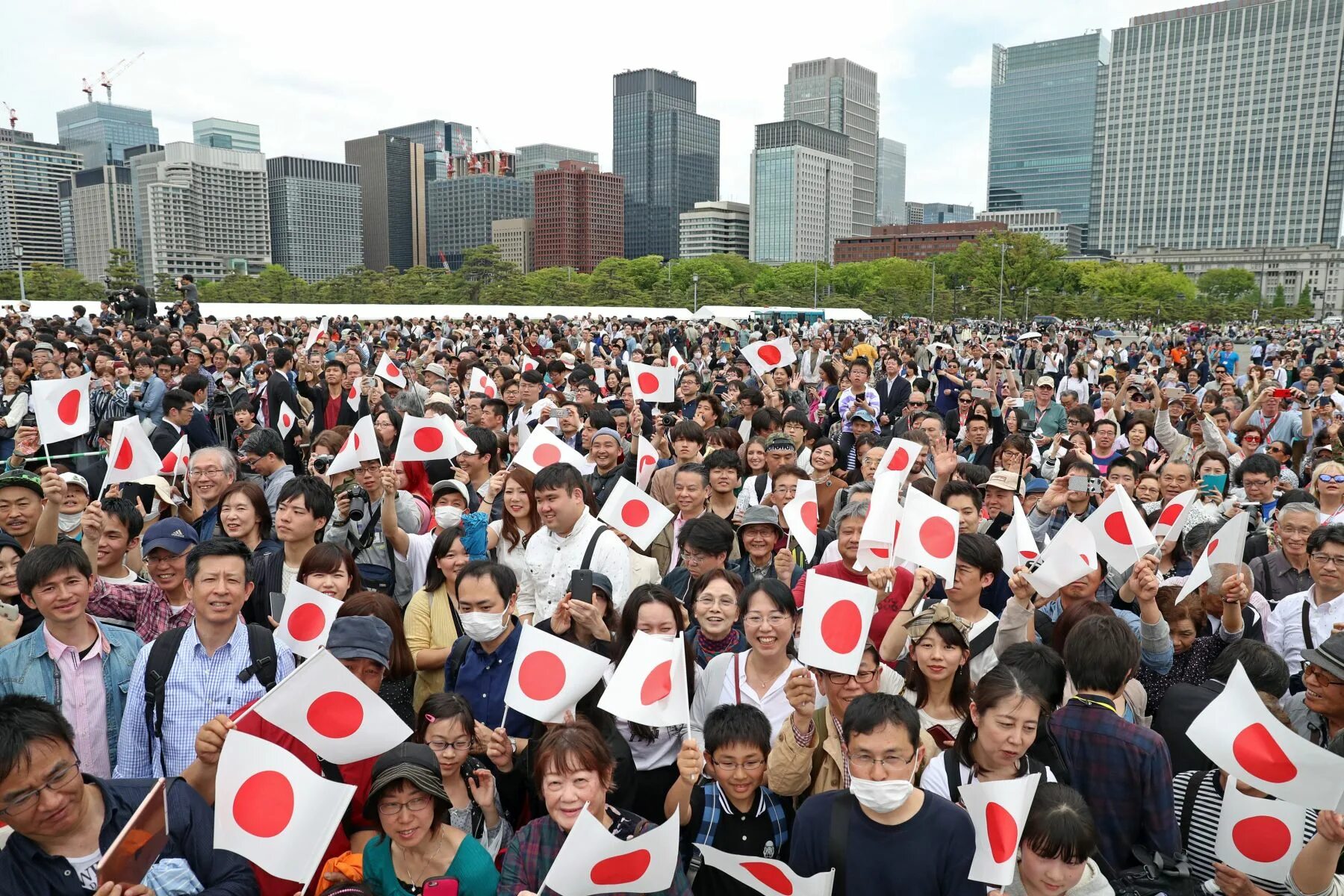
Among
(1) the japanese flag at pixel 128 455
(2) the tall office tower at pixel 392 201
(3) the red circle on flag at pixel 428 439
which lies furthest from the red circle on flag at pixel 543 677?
(2) the tall office tower at pixel 392 201

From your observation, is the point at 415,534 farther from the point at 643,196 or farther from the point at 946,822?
the point at 643,196

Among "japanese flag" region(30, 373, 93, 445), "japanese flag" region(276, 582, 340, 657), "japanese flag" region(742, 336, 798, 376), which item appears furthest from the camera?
"japanese flag" region(742, 336, 798, 376)

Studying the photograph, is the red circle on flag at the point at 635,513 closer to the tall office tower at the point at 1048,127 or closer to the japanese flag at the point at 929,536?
the japanese flag at the point at 929,536

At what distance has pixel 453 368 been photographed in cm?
1380

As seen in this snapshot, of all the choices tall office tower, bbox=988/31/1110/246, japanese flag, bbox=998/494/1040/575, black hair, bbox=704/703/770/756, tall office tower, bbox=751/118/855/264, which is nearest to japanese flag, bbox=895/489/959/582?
japanese flag, bbox=998/494/1040/575

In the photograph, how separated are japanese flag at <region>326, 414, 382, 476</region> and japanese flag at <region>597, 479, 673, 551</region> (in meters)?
1.51

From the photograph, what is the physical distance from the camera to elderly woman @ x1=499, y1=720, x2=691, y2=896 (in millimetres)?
3127

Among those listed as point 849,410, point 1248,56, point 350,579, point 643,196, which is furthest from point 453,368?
point 643,196

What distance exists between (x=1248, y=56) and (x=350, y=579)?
162 m

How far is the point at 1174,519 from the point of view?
18.5ft

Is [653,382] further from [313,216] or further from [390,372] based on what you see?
[313,216]

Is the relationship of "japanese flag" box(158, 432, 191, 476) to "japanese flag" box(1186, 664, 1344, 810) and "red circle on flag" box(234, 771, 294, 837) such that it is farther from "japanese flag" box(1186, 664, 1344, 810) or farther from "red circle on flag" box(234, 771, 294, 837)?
"japanese flag" box(1186, 664, 1344, 810)

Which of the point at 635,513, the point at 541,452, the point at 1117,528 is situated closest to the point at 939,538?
the point at 1117,528

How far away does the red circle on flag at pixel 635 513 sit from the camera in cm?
564
